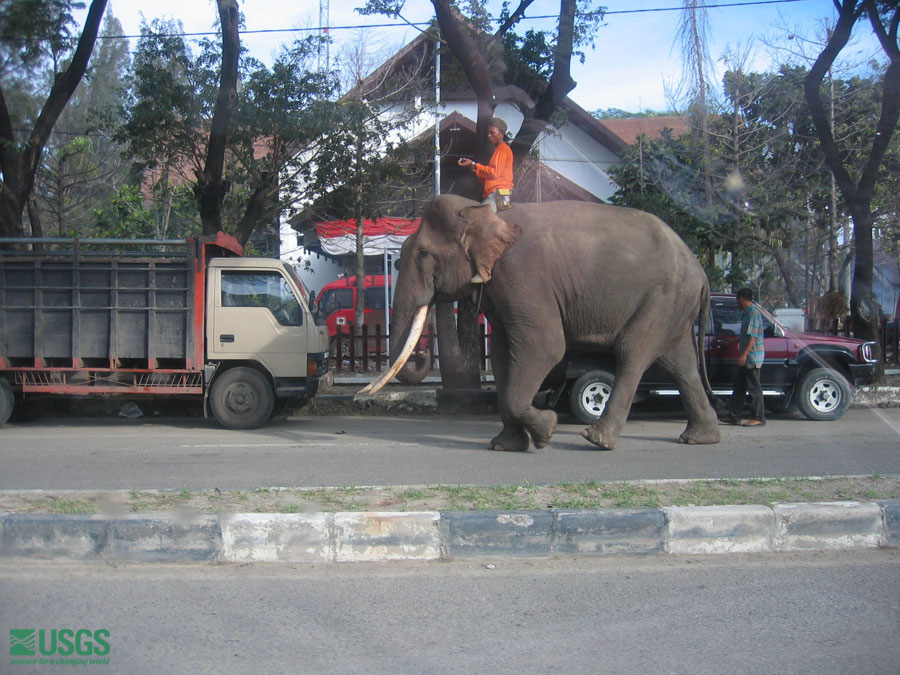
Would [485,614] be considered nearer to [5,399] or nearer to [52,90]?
[5,399]

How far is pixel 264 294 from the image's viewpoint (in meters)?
10.0

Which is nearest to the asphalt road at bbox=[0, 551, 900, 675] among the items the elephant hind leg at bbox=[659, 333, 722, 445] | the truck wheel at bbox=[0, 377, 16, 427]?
the elephant hind leg at bbox=[659, 333, 722, 445]

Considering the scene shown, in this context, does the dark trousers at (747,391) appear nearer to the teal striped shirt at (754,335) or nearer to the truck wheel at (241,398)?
the teal striped shirt at (754,335)

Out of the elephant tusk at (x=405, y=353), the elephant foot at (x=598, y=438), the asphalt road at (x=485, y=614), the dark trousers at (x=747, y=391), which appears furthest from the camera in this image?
the dark trousers at (x=747, y=391)

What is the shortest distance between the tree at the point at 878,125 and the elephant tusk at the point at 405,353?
854 centimetres

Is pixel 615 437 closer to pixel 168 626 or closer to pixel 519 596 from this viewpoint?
pixel 519 596

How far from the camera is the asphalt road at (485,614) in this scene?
141 inches

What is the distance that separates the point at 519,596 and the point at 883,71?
50.1 feet

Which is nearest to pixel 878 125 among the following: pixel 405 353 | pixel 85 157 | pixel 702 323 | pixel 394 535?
pixel 702 323

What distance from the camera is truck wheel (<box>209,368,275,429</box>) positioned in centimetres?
994

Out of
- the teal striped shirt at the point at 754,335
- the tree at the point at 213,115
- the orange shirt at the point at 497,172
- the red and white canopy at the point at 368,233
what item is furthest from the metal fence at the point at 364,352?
the orange shirt at the point at 497,172

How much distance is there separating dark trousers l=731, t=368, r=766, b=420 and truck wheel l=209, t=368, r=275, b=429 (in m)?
5.75

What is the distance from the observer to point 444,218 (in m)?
7.71

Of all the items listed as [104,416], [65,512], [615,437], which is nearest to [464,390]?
[615,437]
